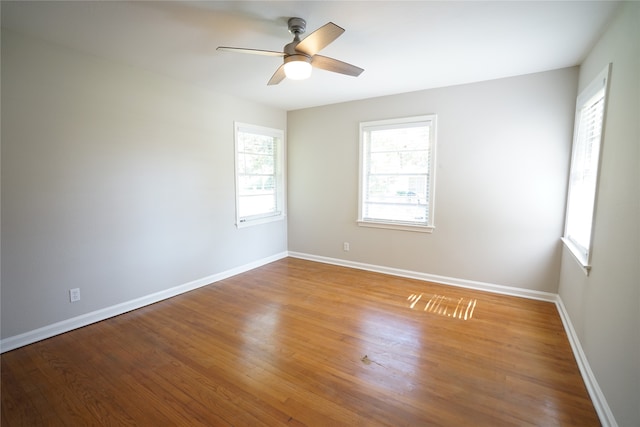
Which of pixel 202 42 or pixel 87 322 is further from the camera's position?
pixel 87 322

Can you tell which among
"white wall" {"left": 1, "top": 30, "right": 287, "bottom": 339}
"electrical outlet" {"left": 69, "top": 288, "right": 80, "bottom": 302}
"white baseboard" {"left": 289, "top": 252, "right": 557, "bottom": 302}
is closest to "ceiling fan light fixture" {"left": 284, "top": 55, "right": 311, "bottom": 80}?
"white wall" {"left": 1, "top": 30, "right": 287, "bottom": 339}

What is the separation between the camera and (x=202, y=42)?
2508 millimetres

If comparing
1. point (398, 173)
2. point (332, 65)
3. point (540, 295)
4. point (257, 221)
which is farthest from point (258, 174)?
point (540, 295)

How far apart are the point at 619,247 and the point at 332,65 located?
221 cm

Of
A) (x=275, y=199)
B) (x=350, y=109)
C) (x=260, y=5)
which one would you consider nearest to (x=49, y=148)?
(x=260, y=5)

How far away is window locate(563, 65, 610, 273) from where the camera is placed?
2254mm

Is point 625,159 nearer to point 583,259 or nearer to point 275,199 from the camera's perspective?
point 583,259

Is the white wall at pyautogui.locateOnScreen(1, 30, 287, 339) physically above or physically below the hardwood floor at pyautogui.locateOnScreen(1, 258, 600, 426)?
above

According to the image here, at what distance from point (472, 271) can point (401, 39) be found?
283 centimetres

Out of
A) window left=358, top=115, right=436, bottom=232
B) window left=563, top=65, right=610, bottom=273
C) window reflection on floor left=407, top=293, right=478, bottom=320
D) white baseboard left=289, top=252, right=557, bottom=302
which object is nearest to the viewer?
window left=563, top=65, right=610, bottom=273

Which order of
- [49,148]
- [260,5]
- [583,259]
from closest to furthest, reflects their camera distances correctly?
1. [260,5]
2. [583,259]
3. [49,148]

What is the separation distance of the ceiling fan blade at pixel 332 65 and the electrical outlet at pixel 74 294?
295 centimetres

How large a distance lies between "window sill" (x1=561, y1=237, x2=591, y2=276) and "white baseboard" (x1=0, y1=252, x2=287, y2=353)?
3.88 m

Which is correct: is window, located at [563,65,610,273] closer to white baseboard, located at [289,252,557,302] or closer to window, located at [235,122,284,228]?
white baseboard, located at [289,252,557,302]
